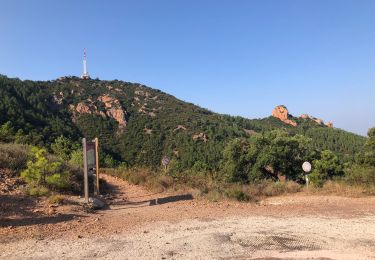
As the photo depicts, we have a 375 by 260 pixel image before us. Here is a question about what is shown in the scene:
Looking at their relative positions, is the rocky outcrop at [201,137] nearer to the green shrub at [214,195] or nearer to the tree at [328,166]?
the tree at [328,166]

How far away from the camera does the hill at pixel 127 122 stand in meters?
59.2

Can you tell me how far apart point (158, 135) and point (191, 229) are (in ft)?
211

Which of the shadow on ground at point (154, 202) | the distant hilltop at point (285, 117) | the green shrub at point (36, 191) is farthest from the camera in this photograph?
the distant hilltop at point (285, 117)

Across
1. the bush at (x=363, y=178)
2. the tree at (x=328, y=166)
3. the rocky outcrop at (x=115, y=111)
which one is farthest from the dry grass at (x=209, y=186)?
the rocky outcrop at (x=115, y=111)

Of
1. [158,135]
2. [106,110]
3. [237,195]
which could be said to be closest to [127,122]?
[106,110]

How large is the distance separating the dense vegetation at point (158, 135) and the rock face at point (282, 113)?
50.4 ft

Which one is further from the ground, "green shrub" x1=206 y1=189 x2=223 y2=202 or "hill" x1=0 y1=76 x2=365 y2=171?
"hill" x1=0 y1=76 x2=365 y2=171

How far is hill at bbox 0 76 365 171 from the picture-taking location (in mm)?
59219

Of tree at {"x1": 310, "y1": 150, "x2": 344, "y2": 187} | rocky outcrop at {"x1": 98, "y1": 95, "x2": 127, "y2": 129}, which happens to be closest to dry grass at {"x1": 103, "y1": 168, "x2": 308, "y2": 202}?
tree at {"x1": 310, "y1": 150, "x2": 344, "y2": 187}

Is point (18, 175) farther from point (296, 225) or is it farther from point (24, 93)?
point (24, 93)

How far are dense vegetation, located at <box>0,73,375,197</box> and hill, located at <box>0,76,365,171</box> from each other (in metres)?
0.19

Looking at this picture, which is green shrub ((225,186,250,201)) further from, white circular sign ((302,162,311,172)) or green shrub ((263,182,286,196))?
white circular sign ((302,162,311,172))

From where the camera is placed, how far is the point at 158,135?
7119cm

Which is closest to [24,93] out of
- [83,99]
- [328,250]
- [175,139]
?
[83,99]
